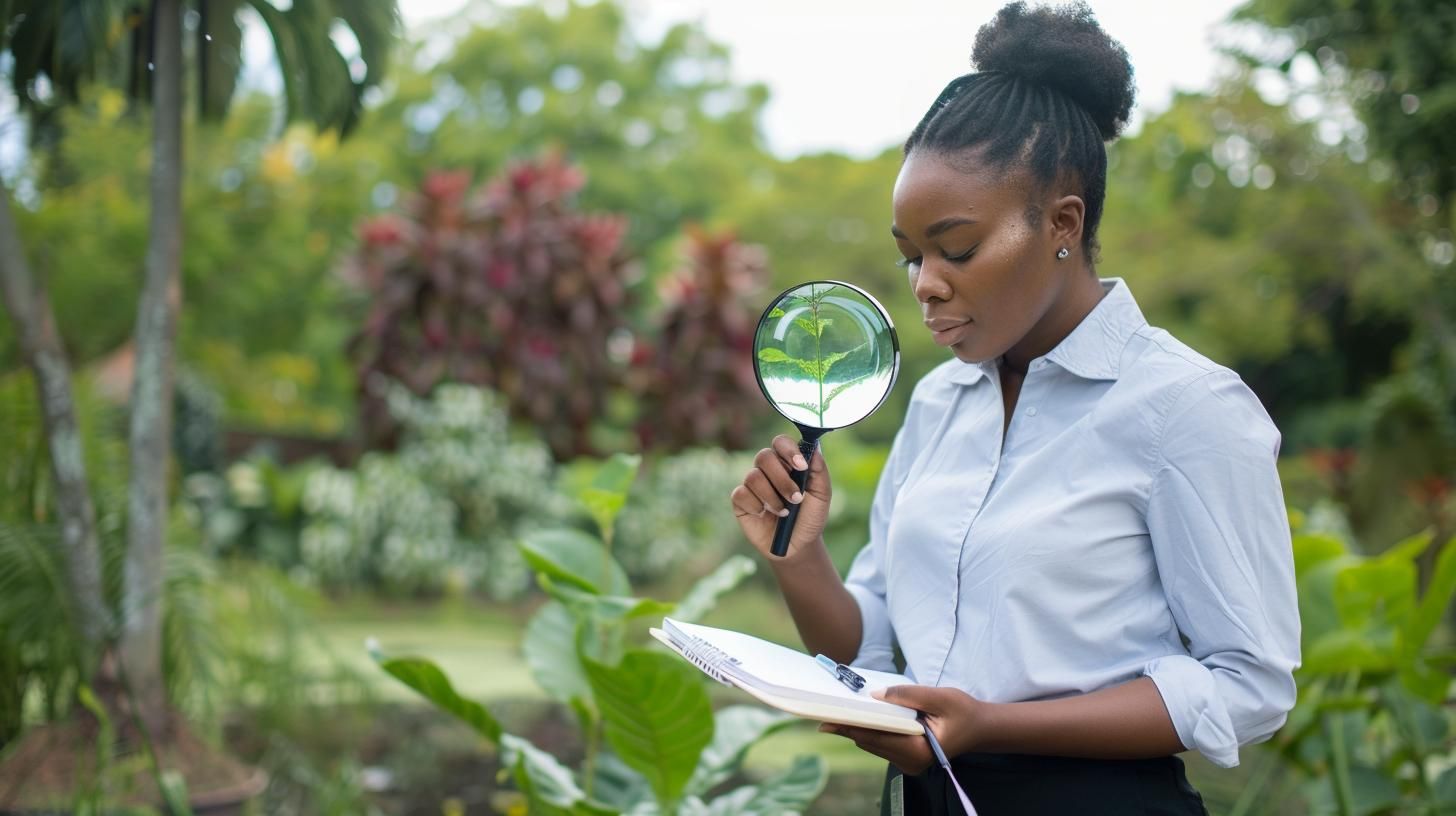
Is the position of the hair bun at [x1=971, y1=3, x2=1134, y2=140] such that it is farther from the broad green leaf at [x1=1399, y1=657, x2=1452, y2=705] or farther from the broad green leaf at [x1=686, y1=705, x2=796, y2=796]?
the broad green leaf at [x1=1399, y1=657, x2=1452, y2=705]

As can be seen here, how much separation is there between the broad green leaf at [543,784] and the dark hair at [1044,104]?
4.80 feet

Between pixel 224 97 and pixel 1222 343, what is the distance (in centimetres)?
1160

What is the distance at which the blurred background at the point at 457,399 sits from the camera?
10.4 ft

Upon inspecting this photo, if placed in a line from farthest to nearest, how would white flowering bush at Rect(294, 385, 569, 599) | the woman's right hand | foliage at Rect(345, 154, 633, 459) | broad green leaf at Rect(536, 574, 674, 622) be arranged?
1. foliage at Rect(345, 154, 633, 459)
2. white flowering bush at Rect(294, 385, 569, 599)
3. broad green leaf at Rect(536, 574, 674, 622)
4. the woman's right hand

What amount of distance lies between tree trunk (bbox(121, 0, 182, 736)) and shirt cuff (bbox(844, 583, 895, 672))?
88.2 inches

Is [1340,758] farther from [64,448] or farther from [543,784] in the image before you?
[64,448]

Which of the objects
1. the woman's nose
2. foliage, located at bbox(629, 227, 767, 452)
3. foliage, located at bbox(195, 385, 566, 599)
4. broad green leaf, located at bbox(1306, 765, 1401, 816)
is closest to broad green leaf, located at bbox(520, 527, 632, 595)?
the woman's nose

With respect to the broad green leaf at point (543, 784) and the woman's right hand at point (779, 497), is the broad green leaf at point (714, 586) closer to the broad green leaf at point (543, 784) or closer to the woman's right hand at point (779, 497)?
the broad green leaf at point (543, 784)

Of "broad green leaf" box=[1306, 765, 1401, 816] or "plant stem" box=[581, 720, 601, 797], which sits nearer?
"plant stem" box=[581, 720, 601, 797]

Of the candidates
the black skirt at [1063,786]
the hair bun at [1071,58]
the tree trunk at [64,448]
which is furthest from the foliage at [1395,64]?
the tree trunk at [64,448]

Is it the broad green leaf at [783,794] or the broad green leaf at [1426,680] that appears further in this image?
the broad green leaf at [1426,680]

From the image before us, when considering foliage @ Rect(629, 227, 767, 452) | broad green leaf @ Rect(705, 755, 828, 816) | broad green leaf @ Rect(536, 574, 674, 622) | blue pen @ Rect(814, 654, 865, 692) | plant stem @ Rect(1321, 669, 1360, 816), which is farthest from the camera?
foliage @ Rect(629, 227, 767, 452)

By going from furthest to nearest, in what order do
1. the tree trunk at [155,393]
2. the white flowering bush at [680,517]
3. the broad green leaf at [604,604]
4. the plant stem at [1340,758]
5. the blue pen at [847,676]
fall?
the white flowering bush at [680,517] → the tree trunk at [155,393] → the plant stem at [1340,758] → the broad green leaf at [604,604] → the blue pen at [847,676]

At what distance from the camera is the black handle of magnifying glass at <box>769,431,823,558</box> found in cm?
154
